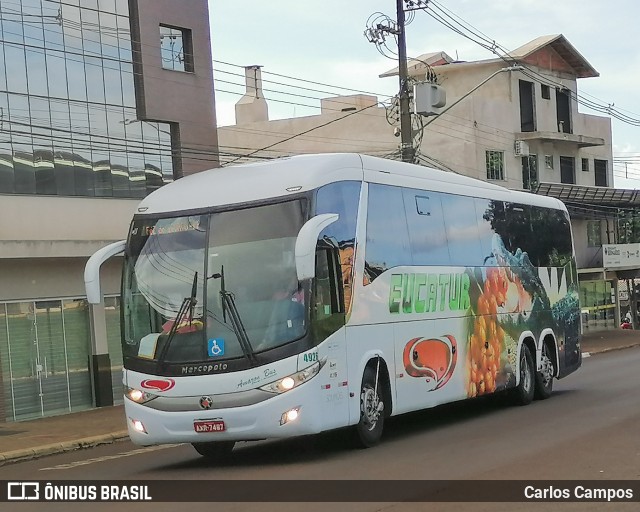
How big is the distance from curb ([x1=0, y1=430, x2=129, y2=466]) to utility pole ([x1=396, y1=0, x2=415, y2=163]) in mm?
10202

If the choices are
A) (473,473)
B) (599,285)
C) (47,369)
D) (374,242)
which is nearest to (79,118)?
(47,369)

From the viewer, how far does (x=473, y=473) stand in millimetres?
11062

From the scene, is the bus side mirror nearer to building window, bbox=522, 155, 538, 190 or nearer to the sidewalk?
the sidewalk

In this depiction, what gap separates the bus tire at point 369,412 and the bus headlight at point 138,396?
2567 millimetres

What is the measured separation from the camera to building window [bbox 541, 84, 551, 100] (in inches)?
2105

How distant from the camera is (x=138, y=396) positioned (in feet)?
42.5

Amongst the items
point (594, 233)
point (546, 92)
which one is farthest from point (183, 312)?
point (594, 233)

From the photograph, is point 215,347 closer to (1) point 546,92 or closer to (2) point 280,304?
(2) point 280,304

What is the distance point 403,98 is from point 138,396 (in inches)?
644

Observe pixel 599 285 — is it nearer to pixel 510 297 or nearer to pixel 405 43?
pixel 405 43

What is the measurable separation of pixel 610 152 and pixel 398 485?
51154 mm

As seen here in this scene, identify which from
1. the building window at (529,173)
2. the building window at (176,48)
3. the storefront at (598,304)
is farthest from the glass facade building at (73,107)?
the storefront at (598,304)

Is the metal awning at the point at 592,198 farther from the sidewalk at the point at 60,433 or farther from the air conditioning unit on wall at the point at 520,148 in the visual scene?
the sidewalk at the point at 60,433

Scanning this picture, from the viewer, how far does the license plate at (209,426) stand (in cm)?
1241
